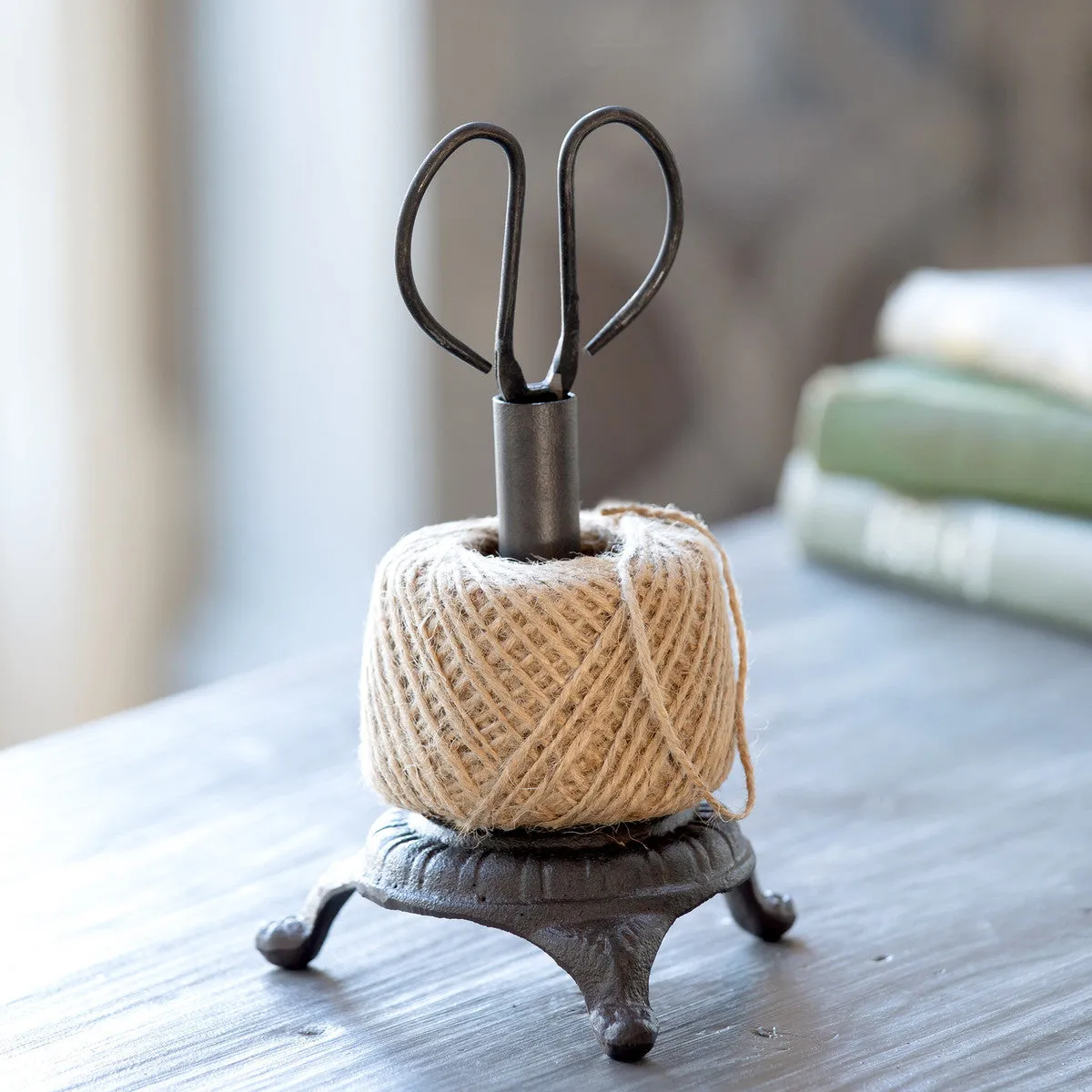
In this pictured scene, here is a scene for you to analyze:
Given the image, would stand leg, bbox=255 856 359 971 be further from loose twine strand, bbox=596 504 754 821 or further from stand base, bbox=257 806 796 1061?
loose twine strand, bbox=596 504 754 821

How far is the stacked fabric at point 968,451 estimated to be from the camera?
0.93 meters

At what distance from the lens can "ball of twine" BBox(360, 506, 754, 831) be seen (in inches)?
18.4

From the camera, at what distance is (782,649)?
904mm

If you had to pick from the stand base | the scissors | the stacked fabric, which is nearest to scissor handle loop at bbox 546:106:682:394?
the scissors

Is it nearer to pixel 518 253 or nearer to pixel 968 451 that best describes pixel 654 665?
pixel 518 253

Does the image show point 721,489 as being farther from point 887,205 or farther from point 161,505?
point 161,505

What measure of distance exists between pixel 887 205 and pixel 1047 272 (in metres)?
0.86

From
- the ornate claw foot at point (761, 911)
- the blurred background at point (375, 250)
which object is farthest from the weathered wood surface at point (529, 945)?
the blurred background at point (375, 250)

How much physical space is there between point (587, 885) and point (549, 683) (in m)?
0.07

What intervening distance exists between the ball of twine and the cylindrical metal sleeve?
1 centimetres

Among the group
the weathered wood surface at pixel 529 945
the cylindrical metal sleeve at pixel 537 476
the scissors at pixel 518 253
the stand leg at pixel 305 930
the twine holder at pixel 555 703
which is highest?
the scissors at pixel 518 253

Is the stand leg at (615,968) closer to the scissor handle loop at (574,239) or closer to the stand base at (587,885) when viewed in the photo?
the stand base at (587,885)

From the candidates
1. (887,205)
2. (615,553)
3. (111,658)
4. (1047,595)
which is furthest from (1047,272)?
(111,658)

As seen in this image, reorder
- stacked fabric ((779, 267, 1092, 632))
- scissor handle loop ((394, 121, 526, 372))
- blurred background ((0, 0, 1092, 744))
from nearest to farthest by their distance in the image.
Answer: scissor handle loop ((394, 121, 526, 372))
stacked fabric ((779, 267, 1092, 632))
blurred background ((0, 0, 1092, 744))
